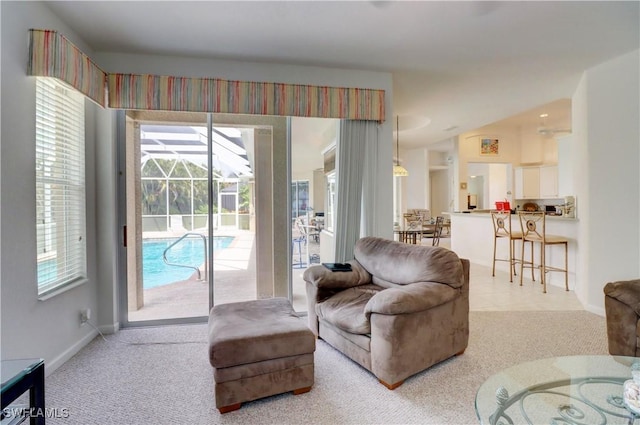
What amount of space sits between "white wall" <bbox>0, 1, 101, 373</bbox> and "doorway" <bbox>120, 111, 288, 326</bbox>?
86cm

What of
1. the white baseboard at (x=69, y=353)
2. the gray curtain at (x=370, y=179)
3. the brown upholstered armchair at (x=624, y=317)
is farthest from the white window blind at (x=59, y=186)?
the brown upholstered armchair at (x=624, y=317)

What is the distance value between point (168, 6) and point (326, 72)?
5.19ft

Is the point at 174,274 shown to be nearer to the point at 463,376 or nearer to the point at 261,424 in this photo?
the point at 261,424

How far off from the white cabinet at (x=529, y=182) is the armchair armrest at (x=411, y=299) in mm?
6857

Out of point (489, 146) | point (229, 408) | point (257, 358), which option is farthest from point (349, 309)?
point (489, 146)

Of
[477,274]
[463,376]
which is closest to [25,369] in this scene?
[463,376]

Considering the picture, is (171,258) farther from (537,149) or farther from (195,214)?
(537,149)

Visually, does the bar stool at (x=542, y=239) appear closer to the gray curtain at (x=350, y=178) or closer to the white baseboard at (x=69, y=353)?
the gray curtain at (x=350, y=178)

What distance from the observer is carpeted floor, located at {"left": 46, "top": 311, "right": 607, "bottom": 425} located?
1.76 meters

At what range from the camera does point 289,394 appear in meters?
1.96

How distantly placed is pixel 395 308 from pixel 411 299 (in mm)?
137

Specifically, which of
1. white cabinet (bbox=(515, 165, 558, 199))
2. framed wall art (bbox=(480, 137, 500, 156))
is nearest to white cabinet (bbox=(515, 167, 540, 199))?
white cabinet (bbox=(515, 165, 558, 199))

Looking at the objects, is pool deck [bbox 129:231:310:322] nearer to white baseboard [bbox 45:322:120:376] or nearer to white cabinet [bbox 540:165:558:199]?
white baseboard [bbox 45:322:120:376]

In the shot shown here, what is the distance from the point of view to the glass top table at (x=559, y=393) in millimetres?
1387
